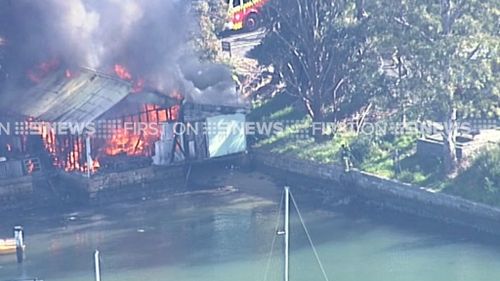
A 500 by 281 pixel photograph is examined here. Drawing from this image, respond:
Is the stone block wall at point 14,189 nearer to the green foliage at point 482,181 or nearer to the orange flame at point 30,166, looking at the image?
the orange flame at point 30,166

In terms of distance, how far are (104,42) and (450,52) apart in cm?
1944

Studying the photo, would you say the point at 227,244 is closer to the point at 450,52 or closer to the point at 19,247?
the point at 19,247

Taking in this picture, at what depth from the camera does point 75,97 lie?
65.9m

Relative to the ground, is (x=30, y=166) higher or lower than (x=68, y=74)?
lower

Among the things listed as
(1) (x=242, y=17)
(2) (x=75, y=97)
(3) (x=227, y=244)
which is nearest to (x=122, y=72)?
(2) (x=75, y=97)

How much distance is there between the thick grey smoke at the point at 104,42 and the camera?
6900 cm

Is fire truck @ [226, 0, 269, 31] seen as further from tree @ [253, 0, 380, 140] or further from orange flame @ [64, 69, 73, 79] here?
orange flame @ [64, 69, 73, 79]

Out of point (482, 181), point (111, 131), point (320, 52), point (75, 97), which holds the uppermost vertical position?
point (320, 52)

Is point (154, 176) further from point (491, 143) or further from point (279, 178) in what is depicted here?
point (491, 143)

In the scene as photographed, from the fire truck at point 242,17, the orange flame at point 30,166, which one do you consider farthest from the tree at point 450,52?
the fire truck at point 242,17

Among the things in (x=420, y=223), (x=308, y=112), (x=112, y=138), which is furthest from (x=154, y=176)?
(x=420, y=223)

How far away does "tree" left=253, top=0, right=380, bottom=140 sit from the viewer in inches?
2547

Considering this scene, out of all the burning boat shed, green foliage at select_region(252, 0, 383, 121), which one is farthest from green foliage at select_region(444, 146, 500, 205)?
the burning boat shed

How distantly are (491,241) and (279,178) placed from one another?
13.8 m
